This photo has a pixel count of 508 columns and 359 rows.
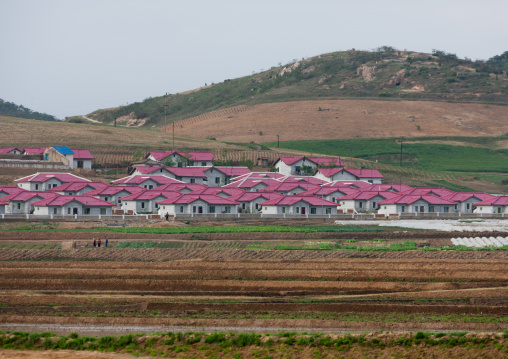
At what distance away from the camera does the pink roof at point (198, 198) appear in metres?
92.1

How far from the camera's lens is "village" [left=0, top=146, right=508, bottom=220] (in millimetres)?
91438

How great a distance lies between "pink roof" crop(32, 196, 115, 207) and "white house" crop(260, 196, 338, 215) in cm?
1858

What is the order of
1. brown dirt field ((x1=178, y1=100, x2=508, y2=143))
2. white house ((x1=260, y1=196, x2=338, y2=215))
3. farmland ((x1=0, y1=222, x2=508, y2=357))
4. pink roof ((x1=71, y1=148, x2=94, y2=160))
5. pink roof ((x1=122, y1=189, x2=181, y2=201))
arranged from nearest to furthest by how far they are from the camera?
farmland ((x1=0, y1=222, x2=508, y2=357)), white house ((x1=260, y1=196, x2=338, y2=215)), pink roof ((x1=122, y1=189, x2=181, y2=201)), pink roof ((x1=71, y1=148, x2=94, y2=160)), brown dirt field ((x1=178, y1=100, x2=508, y2=143))

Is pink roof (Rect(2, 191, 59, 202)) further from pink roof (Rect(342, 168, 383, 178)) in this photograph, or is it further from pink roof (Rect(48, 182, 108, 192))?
pink roof (Rect(342, 168, 383, 178))

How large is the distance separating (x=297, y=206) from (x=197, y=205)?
11.9 meters

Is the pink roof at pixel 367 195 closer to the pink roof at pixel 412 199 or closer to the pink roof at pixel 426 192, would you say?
the pink roof at pixel 426 192

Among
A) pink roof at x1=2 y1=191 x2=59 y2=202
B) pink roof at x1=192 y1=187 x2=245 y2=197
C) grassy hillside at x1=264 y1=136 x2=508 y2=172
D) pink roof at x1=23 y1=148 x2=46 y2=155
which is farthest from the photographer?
grassy hillside at x1=264 y1=136 x2=508 y2=172

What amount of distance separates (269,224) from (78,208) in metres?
21.1

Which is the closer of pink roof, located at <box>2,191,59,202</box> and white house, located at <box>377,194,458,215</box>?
pink roof, located at <box>2,191,59,202</box>

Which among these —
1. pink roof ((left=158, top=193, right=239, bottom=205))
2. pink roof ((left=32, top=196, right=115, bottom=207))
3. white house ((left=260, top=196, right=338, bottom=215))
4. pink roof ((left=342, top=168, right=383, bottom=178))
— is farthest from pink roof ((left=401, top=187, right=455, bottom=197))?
pink roof ((left=32, top=196, right=115, bottom=207))

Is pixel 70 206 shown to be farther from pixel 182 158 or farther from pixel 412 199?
pixel 412 199

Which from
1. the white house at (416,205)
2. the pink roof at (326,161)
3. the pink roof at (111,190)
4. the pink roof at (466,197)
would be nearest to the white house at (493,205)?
the pink roof at (466,197)

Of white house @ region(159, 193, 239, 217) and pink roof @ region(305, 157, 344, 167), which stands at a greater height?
pink roof @ region(305, 157, 344, 167)

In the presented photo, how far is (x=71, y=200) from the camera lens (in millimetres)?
88812
